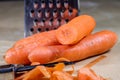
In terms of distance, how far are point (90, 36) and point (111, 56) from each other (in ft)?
0.41

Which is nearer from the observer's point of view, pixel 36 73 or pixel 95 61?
pixel 36 73

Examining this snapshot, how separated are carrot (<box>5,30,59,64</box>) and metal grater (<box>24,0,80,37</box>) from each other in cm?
22

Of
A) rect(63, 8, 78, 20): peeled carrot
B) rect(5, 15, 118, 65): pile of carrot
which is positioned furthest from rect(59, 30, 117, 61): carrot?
rect(63, 8, 78, 20): peeled carrot

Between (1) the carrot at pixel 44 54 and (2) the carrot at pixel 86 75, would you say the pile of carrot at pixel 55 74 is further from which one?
(1) the carrot at pixel 44 54

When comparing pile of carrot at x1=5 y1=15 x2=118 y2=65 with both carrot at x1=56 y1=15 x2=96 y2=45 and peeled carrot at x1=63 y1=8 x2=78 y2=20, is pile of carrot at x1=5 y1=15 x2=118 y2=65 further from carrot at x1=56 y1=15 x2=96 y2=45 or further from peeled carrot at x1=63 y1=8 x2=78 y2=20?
peeled carrot at x1=63 y1=8 x2=78 y2=20

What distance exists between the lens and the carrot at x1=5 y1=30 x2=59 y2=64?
1.42m

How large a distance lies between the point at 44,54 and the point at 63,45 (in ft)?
0.32

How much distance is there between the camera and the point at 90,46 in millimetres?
1494

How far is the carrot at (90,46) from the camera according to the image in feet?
4.76

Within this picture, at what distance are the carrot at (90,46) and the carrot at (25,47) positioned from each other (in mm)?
92

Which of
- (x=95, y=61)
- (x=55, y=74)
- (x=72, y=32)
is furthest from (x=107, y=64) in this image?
(x=55, y=74)

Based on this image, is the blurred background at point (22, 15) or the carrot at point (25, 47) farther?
the blurred background at point (22, 15)

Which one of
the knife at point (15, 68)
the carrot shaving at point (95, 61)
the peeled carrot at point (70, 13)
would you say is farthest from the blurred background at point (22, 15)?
the knife at point (15, 68)

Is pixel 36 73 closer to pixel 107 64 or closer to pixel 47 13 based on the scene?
pixel 107 64
